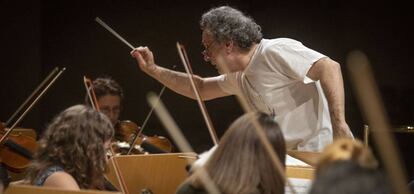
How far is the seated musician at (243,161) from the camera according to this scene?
1.33 meters

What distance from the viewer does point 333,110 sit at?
90.9 inches

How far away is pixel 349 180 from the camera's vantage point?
1.57 ft

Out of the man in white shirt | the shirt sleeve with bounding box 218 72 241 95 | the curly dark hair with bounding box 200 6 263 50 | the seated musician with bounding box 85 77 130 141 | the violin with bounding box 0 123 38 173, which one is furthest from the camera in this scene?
the seated musician with bounding box 85 77 130 141

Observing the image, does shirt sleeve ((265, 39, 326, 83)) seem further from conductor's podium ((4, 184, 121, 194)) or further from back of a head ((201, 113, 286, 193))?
conductor's podium ((4, 184, 121, 194))

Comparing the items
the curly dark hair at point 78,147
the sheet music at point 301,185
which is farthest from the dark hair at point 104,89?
the sheet music at point 301,185

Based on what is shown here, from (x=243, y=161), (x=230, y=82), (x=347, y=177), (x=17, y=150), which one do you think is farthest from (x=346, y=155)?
(x=17, y=150)

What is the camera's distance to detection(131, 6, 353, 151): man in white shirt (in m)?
2.38

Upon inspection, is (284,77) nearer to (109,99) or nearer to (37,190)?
(37,190)

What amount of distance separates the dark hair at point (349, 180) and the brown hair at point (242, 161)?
2.68 ft

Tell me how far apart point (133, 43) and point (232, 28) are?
82.8 inches

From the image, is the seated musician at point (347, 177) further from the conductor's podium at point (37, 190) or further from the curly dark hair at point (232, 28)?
the curly dark hair at point (232, 28)

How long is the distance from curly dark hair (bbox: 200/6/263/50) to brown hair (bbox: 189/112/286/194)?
1.20m

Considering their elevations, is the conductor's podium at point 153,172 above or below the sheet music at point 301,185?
Result: below

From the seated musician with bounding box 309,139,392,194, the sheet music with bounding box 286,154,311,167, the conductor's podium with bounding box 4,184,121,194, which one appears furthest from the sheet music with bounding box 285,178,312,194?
the seated musician with bounding box 309,139,392,194
